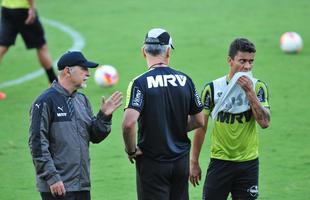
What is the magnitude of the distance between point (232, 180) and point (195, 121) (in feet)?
2.36

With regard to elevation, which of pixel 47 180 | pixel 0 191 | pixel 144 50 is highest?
pixel 144 50

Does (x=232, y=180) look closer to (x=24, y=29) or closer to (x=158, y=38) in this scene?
(x=158, y=38)

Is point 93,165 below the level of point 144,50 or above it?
below

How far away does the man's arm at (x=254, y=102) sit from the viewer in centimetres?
771

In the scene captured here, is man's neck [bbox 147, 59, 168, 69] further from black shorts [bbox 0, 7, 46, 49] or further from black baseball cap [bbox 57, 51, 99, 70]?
black shorts [bbox 0, 7, 46, 49]

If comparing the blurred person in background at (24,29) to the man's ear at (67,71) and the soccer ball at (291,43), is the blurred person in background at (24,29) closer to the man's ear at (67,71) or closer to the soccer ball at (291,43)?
the soccer ball at (291,43)

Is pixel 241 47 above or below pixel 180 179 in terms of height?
above

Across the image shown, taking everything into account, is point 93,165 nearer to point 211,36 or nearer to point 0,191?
point 0,191

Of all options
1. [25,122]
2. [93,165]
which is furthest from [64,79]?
[25,122]

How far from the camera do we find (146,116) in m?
7.42

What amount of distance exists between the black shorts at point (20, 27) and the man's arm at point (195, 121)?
775cm

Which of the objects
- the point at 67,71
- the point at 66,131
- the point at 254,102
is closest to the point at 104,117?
the point at 66,131

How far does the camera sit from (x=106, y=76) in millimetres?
15102

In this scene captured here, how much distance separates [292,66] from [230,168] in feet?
29.8
